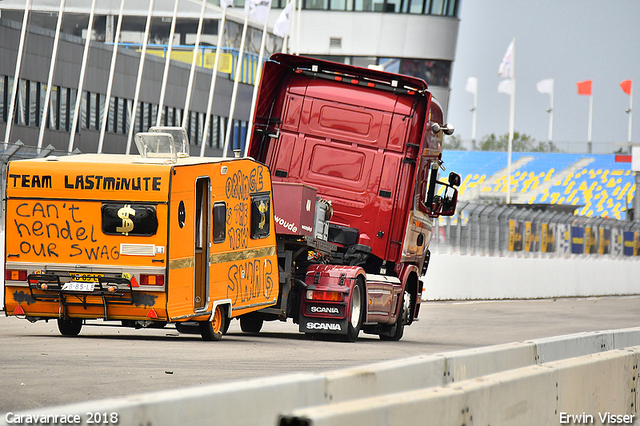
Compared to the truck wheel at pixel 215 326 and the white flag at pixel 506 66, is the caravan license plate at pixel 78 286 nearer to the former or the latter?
the truck wheel at pixel 215 326

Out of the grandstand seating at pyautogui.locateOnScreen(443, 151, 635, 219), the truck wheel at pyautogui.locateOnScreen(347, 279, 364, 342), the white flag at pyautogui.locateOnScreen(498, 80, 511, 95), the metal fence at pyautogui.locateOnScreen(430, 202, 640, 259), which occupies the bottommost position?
the truck wheel at pyautogui.locateOnScreen(347, 279, 364, 342)

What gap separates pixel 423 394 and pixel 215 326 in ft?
32.3

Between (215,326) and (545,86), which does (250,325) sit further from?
(545,86)

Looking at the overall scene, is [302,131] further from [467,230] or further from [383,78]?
[467,230]

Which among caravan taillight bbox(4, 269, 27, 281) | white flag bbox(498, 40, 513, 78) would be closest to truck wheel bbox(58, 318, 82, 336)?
caravan taillight bbox(4, 269, 27, 281)

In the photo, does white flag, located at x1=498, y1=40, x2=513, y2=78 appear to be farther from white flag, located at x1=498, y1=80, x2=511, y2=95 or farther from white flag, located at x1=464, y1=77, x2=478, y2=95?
white flag, located at x1=464, y1=77, x2=478, y2=95

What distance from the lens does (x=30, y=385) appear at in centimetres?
Result: 890

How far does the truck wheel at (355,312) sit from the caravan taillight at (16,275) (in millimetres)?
4604

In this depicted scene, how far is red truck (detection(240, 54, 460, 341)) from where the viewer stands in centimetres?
1659

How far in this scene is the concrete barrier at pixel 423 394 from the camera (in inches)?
157

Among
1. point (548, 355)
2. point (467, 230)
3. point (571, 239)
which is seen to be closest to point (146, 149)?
point (548, 355)

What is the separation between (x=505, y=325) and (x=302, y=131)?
23.0ft

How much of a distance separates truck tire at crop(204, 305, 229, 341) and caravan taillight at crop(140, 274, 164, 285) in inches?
50.5

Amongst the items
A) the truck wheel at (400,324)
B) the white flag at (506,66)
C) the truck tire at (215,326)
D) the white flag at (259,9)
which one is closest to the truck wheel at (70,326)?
the truck tire at (215,326)
